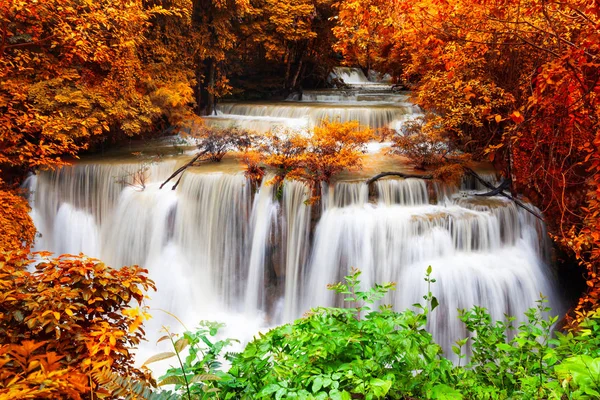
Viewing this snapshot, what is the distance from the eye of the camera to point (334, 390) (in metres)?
2.03

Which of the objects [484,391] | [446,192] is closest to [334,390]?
[484,391]

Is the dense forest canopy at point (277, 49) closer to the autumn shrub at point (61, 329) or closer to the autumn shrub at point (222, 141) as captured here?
the autumn shrub at point (61, 329)

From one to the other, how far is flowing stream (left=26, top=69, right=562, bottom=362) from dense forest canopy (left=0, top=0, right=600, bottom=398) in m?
0.83

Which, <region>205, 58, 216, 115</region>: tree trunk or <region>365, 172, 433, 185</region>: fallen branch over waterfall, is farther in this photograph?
<region>205, 58, 216, 115</region>: tree trunk

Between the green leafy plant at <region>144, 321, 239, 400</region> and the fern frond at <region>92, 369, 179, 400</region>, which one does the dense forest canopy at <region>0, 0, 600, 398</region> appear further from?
the green leafy plant at <region>144, 321, 239, 400</region>

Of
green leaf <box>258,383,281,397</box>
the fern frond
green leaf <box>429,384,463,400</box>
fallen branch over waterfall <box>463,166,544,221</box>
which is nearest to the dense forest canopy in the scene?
the fern frond

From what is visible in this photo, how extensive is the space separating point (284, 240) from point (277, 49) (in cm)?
1114

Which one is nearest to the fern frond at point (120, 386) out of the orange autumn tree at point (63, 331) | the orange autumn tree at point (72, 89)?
the orange autumn tree at point (63, 331)

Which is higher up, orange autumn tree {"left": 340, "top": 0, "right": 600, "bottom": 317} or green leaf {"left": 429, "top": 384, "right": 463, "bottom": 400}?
orange autumn tree {"left": 340, "top": 0, "right": 600, "bottom": 317}

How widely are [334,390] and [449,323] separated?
6.13 meters

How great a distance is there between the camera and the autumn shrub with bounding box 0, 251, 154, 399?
219 centimetres

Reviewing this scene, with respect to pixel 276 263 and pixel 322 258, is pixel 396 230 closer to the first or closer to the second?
pixel 322 258

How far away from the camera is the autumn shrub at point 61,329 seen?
219 centimetres

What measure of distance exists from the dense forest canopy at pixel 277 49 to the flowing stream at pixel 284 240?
0.83 m
